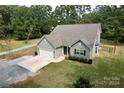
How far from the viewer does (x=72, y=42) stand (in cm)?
1097

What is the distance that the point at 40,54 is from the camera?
10.7m

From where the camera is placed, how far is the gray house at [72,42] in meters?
→ 10.2

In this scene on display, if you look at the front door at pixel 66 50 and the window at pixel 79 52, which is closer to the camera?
the window at pixel 79 52

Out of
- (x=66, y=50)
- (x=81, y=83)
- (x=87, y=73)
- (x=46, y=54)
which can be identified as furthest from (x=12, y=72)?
(x=87, y=73)

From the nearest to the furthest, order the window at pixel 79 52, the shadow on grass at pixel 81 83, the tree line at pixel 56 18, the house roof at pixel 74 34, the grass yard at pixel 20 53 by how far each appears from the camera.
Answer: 1. the shadow on grass at pixel 81 83
2. the tree line at pixel 56 18
3. the house roof at pixel 74 34
4. the grass yard at pixel 20 53
5. the window at pixel 79 52

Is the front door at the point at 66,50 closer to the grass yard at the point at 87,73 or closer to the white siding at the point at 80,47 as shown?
the white siding at the point at 80,47

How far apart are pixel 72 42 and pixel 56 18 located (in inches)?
70.5

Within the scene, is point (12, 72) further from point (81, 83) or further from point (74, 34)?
point (74, 34)

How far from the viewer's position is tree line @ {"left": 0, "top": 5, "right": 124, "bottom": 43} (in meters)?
9.49

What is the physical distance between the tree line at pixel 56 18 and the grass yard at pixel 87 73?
3.55 ft

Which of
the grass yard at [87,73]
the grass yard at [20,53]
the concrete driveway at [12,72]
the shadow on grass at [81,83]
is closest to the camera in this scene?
the shadow on grass at [81,83]

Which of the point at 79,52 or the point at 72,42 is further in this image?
the point at 72,42

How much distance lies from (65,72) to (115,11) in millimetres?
4041

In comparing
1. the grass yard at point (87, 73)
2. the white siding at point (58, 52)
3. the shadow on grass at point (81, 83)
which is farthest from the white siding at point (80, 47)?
the shadow on grass at point (81, 83)
